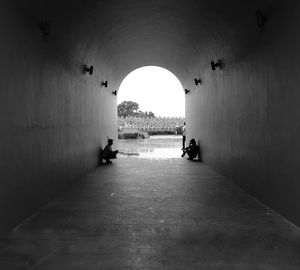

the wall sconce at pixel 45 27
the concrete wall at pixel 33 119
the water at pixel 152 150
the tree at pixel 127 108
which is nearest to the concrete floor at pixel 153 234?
the concrete wall at pixel 33 119

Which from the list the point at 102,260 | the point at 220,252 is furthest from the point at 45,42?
the point at 220,252

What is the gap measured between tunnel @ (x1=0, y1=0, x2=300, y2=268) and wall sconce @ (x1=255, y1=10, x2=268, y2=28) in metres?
0.02

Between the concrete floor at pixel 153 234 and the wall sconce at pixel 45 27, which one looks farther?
the wall sconce at pixel 45 27

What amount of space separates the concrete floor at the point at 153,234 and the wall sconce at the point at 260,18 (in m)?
3.13

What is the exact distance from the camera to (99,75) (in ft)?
39.9

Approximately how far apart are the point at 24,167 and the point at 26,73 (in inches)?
57.3

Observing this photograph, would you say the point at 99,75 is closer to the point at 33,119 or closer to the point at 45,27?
the point at 45,27

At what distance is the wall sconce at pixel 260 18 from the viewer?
18.0ft

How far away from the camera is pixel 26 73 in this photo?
512cm

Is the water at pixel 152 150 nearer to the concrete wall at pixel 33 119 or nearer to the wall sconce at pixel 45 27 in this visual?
the concrete wall at pixel 33 119

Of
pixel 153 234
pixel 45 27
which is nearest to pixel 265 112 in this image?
pixel 153 234

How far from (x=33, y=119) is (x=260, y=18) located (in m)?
4.16

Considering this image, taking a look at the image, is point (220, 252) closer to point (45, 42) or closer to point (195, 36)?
point (45, 42)

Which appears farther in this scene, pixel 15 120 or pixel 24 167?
pixel 24 167
